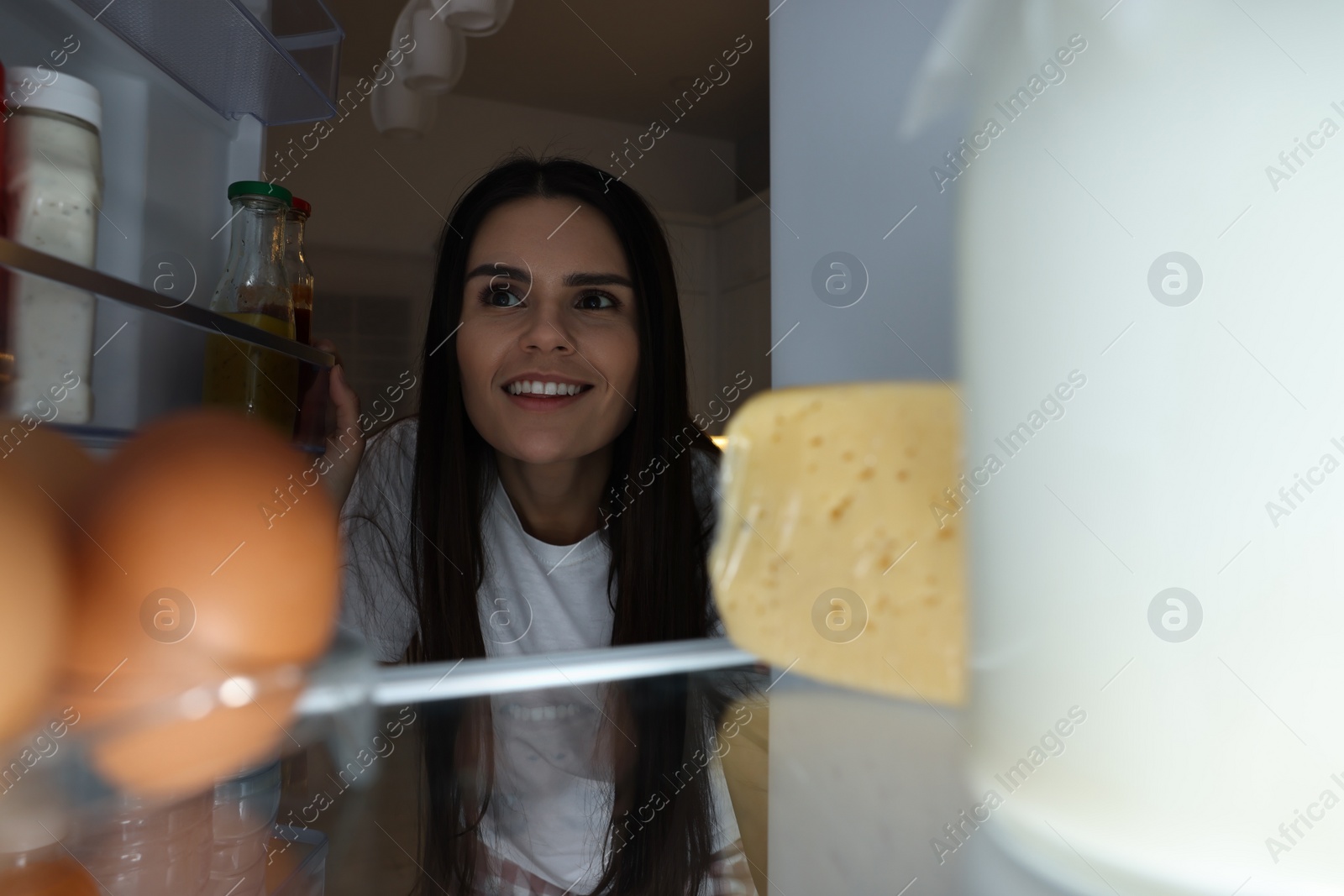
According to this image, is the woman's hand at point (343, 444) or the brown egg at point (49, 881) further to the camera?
the woman's hand at point (343, 444)

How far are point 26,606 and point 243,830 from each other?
0.07 metres

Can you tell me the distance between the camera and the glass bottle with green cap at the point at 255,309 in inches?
14.9

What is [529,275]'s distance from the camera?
664 mm

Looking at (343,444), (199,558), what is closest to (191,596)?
(199,558)

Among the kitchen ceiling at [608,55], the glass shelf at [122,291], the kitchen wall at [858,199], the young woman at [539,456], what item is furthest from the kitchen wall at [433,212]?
the kitchen wall at [858,199]

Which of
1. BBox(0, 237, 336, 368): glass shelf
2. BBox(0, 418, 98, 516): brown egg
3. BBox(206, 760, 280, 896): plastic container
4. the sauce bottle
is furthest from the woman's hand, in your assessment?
BBox(206, 760, 280, 896): plastic container

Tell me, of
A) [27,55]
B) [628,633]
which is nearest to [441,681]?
[27,55]

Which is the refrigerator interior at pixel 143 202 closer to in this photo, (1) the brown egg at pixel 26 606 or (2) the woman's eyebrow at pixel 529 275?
(1) the brown egg at pixel 26 606

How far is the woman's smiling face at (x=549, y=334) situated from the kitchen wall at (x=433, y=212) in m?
0.98

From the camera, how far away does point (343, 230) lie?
1768 millimetres

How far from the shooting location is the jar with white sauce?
24 cm

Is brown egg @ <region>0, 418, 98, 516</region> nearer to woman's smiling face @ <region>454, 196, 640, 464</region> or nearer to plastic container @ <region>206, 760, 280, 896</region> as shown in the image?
plastic container @ <region>206, 760, 280, 896</region>

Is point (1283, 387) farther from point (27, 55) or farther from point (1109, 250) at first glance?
point (27, 55)

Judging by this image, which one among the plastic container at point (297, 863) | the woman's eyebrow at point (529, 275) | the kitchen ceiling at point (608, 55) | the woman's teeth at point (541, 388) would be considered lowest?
the plastic container at point (297, 863)
